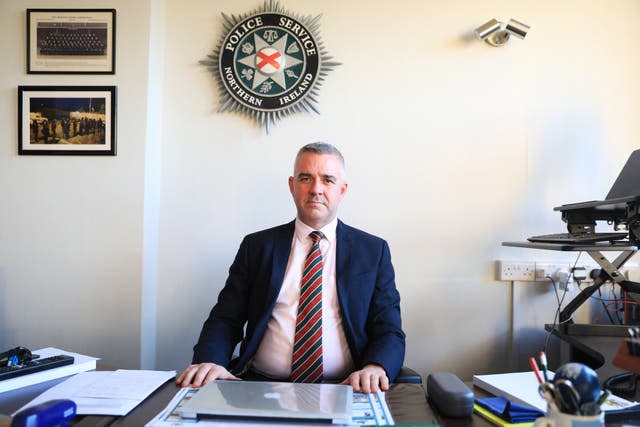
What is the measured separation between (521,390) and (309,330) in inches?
28.5

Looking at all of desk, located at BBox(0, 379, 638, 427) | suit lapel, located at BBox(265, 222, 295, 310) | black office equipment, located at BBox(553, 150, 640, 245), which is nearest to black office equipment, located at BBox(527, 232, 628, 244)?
black office equipment, located at BBox(553, 150, 640, 245)

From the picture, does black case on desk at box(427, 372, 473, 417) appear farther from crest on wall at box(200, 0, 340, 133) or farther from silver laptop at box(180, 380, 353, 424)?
crest on wall at box(200, 0, 340, 133)

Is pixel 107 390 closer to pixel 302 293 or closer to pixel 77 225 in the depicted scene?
pixel 302 293

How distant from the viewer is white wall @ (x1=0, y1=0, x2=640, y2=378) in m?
2.19

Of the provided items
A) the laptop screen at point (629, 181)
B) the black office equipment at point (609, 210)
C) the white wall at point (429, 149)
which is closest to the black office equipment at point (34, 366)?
the white wall at point (429, 149)

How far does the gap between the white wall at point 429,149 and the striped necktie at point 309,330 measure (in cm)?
59

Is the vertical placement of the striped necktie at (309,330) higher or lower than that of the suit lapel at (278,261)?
lower

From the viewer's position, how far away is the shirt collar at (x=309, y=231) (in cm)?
177

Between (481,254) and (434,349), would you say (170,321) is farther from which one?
(481,254)

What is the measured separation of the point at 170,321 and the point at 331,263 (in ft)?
3.22

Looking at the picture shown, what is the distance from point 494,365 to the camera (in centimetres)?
220

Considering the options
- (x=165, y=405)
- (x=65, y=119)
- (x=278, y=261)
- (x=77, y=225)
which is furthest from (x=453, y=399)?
(x=65, y=119)

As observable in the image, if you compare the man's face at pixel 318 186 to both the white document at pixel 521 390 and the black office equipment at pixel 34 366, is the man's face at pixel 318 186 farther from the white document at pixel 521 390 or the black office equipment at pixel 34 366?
the black office equipment at pixel 34 366

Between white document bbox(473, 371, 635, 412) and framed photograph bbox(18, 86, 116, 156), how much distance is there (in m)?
1.87
